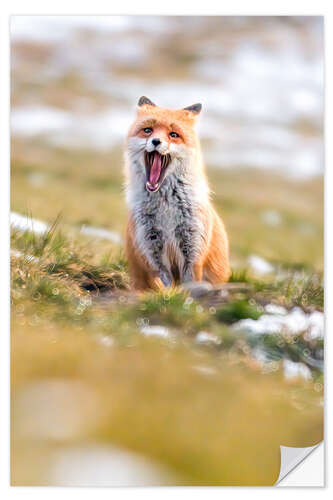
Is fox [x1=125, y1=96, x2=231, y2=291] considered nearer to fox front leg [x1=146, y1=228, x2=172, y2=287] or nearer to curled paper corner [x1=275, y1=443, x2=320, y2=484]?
fox front leg [x1=146, y1=228, x2=172, y2=287]

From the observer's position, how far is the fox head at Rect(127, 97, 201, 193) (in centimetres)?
316

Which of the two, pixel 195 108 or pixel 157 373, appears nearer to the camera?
pixel 157 373

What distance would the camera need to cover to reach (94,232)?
4.53m

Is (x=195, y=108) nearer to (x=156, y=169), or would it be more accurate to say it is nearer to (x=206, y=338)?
(x=156, y=169)

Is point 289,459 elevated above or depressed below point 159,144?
below

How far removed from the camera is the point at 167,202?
3244 mm

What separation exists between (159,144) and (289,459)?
1939 millimetres

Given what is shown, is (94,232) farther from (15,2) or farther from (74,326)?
(15,2)

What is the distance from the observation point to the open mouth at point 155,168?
10.4 feet

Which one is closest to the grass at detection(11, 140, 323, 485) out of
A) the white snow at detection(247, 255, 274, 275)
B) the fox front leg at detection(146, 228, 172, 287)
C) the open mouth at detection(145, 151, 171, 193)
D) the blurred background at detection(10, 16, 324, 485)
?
the blurred background at detection(10, 16, 324, 485)

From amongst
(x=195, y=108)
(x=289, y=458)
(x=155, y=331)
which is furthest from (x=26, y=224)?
(x=289, y=458)

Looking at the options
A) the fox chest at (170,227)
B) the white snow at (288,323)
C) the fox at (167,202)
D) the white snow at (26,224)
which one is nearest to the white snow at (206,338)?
the white snow at (288,323)

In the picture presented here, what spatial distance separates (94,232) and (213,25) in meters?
1.89

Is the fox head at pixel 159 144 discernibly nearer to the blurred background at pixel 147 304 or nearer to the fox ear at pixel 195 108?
the fox ear at pixel 195 108
